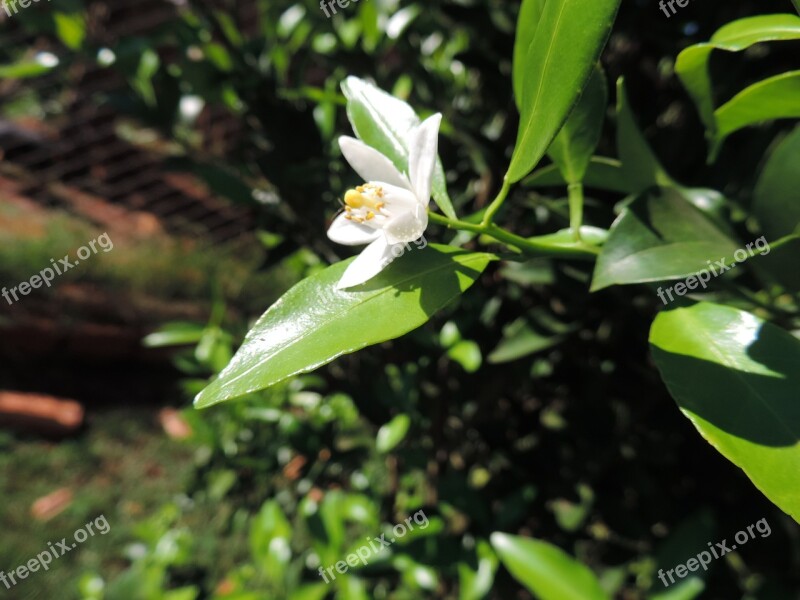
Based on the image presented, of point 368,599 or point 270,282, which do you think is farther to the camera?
point 270,282

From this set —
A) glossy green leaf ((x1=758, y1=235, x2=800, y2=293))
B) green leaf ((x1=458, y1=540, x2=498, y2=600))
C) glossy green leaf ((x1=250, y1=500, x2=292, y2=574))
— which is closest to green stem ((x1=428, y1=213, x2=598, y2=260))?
glossy green leaf ((x1=758, y1=235, x2=800, y2=293))

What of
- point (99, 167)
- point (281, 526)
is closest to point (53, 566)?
point (281, 526)

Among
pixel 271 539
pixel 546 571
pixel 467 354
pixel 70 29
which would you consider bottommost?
pixel 271 539

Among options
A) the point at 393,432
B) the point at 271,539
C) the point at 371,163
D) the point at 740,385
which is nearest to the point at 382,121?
the point at 371,163

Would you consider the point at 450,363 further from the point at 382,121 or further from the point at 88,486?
the point at 88,486

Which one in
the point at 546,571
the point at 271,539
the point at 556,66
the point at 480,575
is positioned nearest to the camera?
the point at 556,66

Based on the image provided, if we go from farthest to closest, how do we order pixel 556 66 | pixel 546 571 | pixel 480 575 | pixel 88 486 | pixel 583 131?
1. pixel 88 486
2. pixel 480 575
3. pixel 546 571
4. pixel 583 131
5. pixel 556 66

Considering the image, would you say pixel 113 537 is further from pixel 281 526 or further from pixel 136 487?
pixel 281 526
